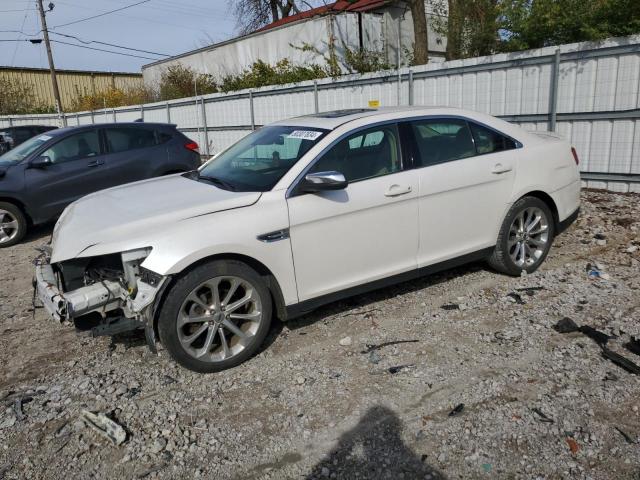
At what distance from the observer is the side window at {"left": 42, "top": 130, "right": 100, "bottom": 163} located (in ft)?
27.1

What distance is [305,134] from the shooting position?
4.34m

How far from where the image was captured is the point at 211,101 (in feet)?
53.8

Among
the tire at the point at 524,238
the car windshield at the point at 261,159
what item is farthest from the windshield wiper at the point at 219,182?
the tire at the point at 524,238

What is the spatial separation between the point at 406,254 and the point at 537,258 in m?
1.74

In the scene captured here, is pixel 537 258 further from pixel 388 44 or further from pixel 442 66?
pixel 388 44

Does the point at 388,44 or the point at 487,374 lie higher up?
the point at 388,44

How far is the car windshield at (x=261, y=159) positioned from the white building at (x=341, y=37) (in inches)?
501

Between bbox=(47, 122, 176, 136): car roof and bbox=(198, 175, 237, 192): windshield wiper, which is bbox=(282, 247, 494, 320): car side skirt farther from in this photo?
bbox=(47, 122, 176, 136): car roof

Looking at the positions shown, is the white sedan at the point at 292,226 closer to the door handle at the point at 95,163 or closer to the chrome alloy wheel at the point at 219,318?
the chrome alloy wheel at the point at 219,318

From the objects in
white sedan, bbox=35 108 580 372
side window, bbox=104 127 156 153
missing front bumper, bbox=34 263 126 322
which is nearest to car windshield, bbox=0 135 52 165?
side window, bbox=104 127 156 153

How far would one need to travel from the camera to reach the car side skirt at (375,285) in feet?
13.1

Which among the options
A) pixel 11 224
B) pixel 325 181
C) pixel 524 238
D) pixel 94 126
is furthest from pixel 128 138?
pixel 524 238

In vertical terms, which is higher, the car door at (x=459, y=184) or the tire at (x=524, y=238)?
the car door at (x=459, y=184)

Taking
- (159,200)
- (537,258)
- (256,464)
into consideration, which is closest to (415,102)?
(537,258)
